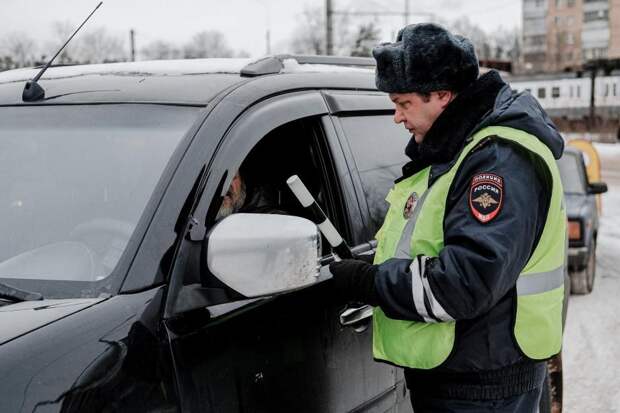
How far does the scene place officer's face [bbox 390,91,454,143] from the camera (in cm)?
223

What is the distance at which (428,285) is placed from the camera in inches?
79.6

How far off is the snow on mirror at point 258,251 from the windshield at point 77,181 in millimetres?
269

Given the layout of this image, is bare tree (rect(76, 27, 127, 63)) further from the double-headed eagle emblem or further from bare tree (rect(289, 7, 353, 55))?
the double-headed eagle emblem

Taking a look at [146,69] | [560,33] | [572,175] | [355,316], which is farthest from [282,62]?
[560,33]

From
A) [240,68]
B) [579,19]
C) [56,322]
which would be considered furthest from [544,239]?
[579,19]

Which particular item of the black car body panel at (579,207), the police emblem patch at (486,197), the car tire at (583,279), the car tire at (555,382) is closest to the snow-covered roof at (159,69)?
the police emblem patch at (486,197)

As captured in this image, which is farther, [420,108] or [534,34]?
[534,34]

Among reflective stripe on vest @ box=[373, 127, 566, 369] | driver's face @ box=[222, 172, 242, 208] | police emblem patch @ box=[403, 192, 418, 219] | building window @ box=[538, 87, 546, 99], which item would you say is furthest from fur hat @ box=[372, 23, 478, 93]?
building window @ box=[538, 87, 546, 99]

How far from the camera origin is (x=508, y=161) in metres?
2.04

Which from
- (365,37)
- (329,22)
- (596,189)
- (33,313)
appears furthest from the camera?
(365,37)

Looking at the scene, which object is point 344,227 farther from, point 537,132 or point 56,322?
point 56,322

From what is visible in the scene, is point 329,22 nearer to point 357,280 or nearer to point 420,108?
point 420,108

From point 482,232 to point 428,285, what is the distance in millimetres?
194

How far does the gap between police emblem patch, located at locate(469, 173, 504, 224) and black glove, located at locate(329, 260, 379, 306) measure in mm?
339
